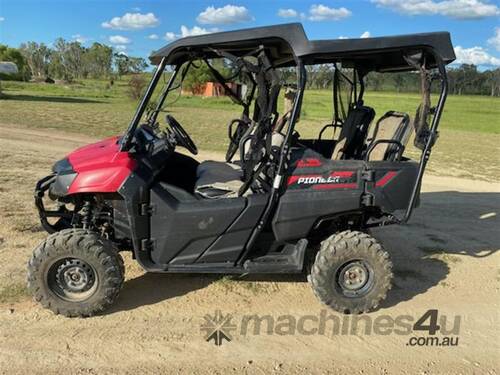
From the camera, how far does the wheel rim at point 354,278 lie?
4418mm

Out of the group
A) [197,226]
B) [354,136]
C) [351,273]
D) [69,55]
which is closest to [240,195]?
[197,226]

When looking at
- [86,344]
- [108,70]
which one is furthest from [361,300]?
[108,70]

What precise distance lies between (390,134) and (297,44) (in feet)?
5.15

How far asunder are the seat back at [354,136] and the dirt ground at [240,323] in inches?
53.0

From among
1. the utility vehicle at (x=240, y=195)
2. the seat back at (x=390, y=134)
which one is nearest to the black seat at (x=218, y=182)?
the utility vehicle at (x=240, y=195)

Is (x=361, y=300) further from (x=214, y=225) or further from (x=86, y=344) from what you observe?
(x=86, y=344)

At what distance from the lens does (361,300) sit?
441 centimetres

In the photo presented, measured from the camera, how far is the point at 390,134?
4.95m

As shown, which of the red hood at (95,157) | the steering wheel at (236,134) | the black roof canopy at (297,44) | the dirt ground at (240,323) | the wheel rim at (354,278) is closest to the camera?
the dirt ground at (240,323)

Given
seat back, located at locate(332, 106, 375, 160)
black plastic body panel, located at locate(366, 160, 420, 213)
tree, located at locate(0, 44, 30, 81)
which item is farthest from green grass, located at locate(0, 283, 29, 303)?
tree, located at locate(0, 44, 30, 81)

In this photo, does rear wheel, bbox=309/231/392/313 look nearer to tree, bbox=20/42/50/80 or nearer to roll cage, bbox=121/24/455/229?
roll cage, bbox=121/24/455/229

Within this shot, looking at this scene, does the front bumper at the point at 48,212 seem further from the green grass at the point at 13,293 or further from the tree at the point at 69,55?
the tree at the point at 69,55

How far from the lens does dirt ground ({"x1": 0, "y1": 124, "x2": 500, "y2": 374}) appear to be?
361cm

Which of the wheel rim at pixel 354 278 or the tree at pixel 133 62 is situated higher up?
the tree at pixel 133 62
